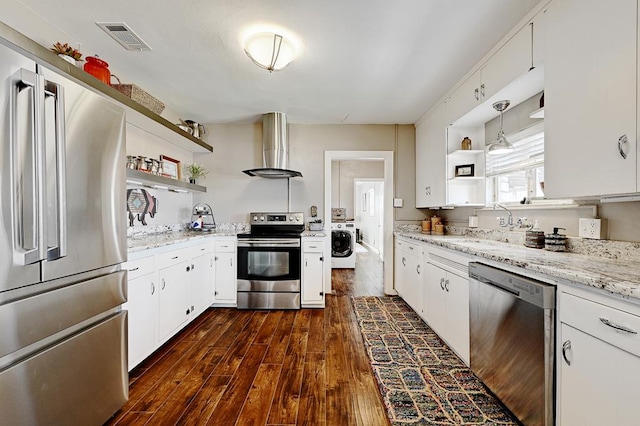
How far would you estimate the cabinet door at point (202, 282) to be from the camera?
2804mm

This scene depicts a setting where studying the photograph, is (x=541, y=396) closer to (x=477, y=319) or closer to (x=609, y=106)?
(x=477, y=319)

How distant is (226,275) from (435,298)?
7.84 ft

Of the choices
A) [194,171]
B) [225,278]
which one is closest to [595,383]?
[225,278]

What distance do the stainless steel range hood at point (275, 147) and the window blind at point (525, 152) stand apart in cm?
232

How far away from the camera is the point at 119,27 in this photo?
1.88 meters

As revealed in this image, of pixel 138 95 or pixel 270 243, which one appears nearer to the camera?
pixel 138 95

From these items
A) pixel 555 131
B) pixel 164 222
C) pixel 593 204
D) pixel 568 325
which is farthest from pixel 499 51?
pixel 164 222

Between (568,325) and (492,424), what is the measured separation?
0.76m

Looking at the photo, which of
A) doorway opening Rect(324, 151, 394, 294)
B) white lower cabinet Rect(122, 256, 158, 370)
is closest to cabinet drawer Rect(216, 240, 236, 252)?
white lower cabinet Rect(122, 256, 158, 370)

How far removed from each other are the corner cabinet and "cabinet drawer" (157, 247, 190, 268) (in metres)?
1.33

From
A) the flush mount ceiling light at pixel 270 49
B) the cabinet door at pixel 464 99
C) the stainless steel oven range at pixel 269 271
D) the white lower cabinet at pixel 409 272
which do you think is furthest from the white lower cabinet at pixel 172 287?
the cabinet door at pixel 464 99

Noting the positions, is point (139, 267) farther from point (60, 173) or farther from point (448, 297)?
point (448, 297)

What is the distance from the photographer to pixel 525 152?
2.27 m

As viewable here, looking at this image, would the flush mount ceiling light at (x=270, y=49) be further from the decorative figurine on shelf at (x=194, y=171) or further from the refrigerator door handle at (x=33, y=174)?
the decorative figurine on shelf at (x=194, y=171)
